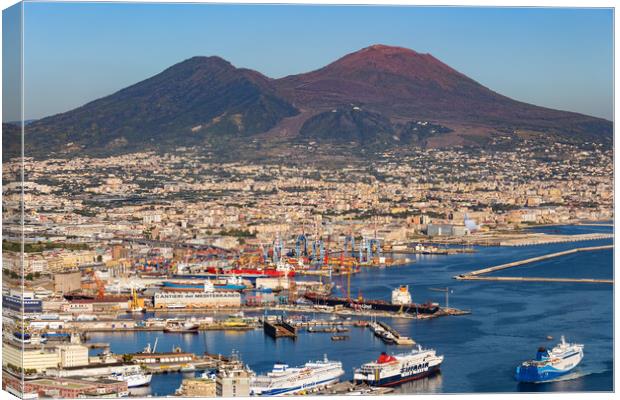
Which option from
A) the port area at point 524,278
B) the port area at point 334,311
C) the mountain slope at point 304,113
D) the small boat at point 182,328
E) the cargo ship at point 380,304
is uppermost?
the mountain slope at point 304,113

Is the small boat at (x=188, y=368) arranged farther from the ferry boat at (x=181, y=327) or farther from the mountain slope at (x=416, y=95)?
the mountain slope at (x=416, y=95)

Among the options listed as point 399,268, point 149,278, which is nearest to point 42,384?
point 149,278

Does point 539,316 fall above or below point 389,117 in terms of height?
below

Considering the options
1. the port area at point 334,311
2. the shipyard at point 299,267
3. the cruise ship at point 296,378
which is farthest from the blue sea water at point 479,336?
the cruise ship at point 296,378

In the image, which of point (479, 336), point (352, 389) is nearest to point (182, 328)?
point (479, 336)

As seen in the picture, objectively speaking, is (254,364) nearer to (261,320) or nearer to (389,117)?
(261,320)

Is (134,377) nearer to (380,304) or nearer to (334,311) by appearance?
(334,311)

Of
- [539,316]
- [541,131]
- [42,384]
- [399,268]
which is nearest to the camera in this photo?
[42,384]
